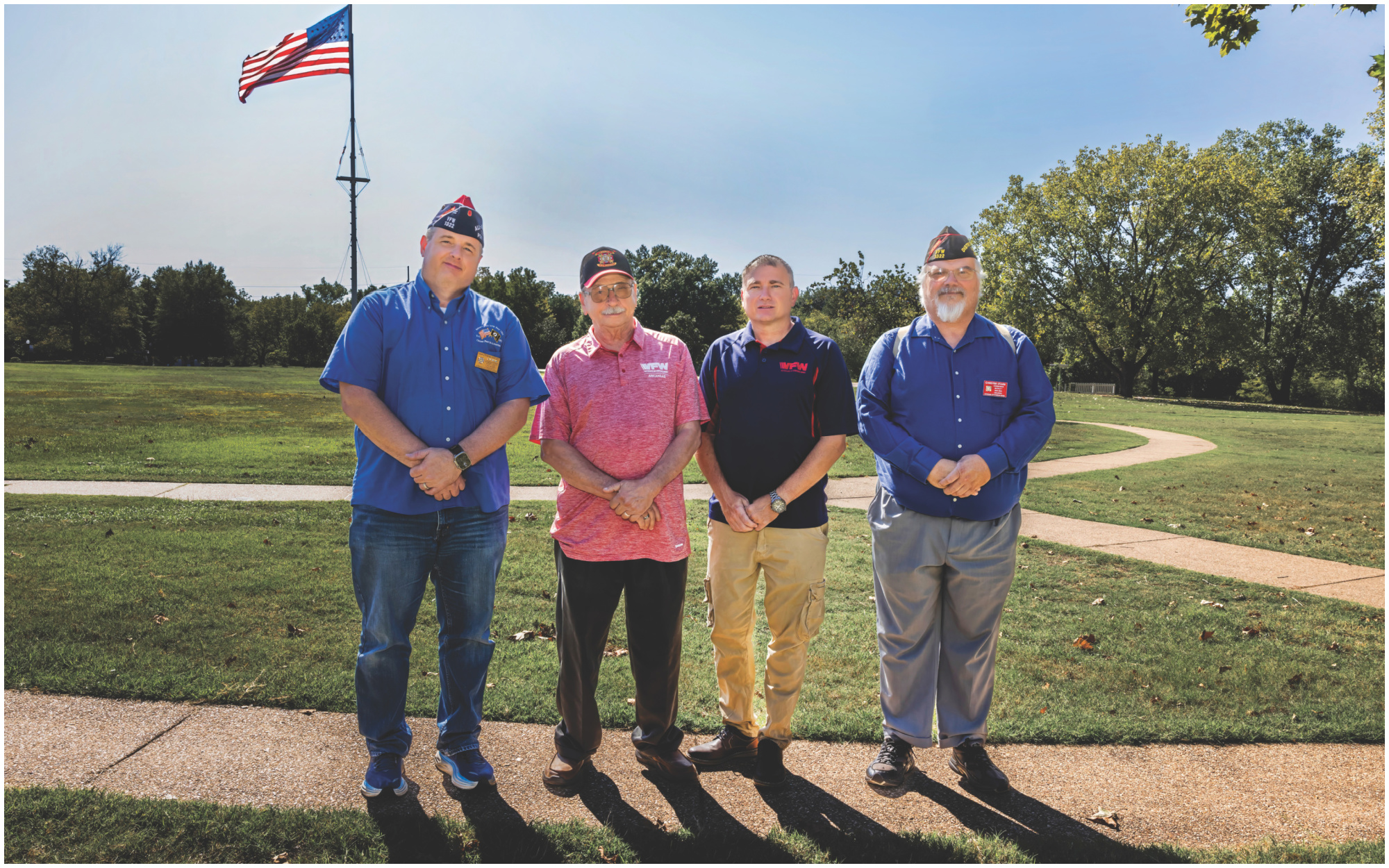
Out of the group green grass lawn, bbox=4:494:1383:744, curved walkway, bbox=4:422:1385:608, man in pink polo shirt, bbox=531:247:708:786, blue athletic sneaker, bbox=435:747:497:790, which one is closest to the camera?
blue athletic sneaker, bbox=435:747:497:790

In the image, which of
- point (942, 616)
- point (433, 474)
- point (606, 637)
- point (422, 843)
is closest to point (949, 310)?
point (942, 616)

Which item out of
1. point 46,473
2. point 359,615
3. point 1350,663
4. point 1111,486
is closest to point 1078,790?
point 1350,663

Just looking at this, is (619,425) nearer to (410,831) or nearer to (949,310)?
(949,310)

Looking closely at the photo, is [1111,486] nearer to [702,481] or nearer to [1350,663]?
[702,481]

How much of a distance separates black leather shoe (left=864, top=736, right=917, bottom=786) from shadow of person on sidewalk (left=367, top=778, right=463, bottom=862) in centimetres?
171

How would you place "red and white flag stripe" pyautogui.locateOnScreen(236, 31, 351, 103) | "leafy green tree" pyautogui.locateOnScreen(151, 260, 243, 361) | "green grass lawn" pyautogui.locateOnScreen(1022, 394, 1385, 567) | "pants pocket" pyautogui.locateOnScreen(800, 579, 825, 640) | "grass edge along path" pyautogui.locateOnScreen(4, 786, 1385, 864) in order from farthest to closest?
"leafy green tree" pyautogui.locateOnScreen(151, 260, 243, 361), "red and white flag stripe" pyautogui.locateOnScreen(236, 31, 351, 103), "green grass lawn" pyautogui.locateOnScreen(1022, 394, 1385, 567), "pants pocket" pyautogui.locateOnScreen(800, 579, 825, 640), "grass edge along path" pyautogui.locateOnScreen(4, 786, 1385, 864)

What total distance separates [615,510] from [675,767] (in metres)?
1.14

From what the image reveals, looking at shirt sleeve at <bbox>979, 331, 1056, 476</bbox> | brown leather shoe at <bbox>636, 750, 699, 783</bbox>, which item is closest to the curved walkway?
shirt sleeve at <bbox>979, 331, 1056, 476</bbox>

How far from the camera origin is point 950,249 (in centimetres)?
347

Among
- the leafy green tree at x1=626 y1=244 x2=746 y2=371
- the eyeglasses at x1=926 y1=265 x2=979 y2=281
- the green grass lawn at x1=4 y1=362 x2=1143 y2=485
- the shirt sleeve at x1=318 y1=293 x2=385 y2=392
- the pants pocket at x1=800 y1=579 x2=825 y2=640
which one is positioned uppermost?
the leafy green tree at x1=626 y1=244 x2=746 y2=371

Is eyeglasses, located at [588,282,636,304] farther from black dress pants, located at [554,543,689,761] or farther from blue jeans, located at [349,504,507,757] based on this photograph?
black dress pants, located at [554,543,689,761]

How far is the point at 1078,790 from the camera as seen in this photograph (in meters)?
3.26

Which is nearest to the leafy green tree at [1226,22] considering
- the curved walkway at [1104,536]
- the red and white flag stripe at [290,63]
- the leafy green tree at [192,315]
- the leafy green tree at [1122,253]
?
the curved walkway at [1104,536]

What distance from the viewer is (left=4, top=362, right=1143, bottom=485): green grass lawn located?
11164 millimetres
